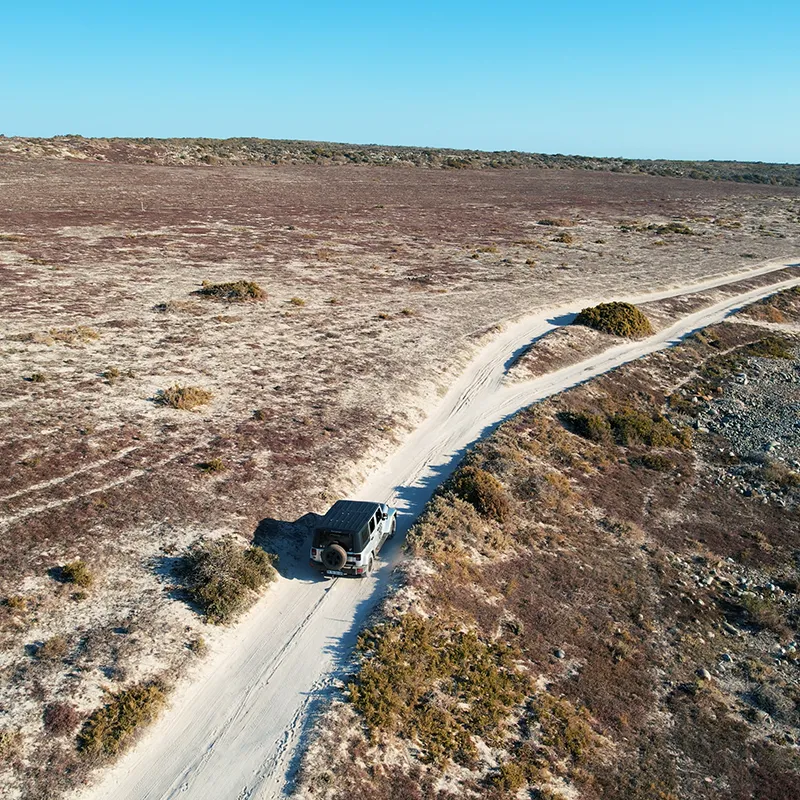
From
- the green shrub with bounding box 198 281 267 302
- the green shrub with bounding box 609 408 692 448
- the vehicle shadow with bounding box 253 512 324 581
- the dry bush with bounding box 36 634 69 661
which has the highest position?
the green shrub with bounding box 198 281 267 302

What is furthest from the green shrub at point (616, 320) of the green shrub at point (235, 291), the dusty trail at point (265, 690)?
the dusty trail at point (265, 690)

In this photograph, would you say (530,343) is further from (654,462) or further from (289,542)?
(289,542)

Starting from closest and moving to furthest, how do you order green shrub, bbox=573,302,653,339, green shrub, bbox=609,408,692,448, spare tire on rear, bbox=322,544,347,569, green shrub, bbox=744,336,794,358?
spare tire on rear, bbox=322,544,347,569, green shrub, bbox=609,408,692,448, green shrub, bbox=573,302,653,339, green shrub, bbox=744,336,794,358

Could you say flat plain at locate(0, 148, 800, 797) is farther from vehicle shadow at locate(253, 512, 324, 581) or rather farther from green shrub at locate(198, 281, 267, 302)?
green shrub at locate(198, 281, 267, 302)

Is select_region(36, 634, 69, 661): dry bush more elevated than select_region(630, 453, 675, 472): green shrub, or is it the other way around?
select_region(36, 634, 69, 661): dry bush

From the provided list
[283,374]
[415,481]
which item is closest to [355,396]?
[283,374]

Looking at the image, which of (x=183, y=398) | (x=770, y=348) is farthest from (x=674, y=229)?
(x=183, y=398)

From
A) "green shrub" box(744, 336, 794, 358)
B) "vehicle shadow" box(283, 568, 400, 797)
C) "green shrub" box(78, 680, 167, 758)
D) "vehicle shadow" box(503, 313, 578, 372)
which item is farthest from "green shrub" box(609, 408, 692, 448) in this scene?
"green shrub" box(78, 680, 167, 758)

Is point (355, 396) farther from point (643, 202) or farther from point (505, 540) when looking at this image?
point (643, 202)
